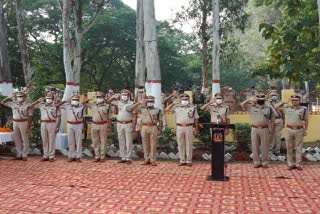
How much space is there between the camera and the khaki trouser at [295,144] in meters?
7.61

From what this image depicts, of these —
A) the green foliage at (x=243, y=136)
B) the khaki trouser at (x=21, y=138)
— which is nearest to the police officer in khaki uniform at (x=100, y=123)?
the khaki trouser at (x=21, y=138)

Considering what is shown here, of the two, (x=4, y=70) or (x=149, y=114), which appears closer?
(x=149, y=114)

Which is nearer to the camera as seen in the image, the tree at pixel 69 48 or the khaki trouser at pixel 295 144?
the khaki trouser at pixel 295 144

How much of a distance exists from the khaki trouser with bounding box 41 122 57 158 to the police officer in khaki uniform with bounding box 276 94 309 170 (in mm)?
4861

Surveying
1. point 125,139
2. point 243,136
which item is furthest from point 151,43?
point 243,136

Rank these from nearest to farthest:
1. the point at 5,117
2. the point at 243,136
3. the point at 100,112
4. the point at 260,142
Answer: the point at 260,142
the point at 100,112
the point at 243,136
the point at 5,117

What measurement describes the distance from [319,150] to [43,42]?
18.4 m

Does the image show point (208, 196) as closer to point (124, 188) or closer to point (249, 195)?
point (249, 195)

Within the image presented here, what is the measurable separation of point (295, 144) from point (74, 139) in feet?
15.0

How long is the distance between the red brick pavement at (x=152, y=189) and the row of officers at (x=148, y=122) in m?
0.43

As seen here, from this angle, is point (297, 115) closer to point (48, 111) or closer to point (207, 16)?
point (48, 111)

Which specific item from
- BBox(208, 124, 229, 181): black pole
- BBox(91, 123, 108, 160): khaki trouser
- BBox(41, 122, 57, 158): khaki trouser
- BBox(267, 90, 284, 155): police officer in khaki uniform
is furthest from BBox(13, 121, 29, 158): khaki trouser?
BBox(267, 90, 284, 155): police officer in khaki uniform

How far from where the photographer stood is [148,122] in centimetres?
820

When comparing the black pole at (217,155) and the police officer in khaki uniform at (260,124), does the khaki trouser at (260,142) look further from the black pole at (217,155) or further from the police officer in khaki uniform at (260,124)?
the black pole at (217,155)
